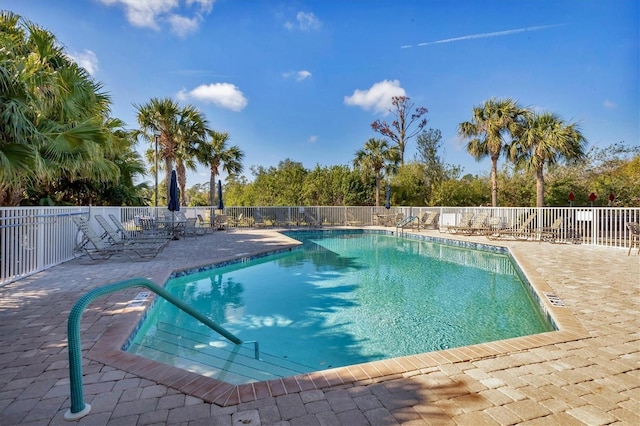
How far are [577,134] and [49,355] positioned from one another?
1979 cm

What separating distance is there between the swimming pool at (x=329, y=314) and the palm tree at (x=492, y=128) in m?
11.3

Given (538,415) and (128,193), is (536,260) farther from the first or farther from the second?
(128,193)

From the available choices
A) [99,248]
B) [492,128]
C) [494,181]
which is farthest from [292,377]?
[492,128]

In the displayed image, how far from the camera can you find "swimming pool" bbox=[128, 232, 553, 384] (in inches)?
143

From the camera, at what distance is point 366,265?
879 cm

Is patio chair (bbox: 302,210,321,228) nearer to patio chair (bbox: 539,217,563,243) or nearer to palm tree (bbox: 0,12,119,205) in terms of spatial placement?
patio chair (bbox: 539,217,563,243)

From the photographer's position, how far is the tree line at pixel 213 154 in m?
5.35

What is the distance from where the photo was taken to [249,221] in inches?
765

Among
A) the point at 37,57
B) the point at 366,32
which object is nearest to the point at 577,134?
the point at 366,32

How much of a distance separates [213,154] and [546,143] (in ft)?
59.9

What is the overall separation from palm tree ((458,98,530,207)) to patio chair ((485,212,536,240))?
205 inches

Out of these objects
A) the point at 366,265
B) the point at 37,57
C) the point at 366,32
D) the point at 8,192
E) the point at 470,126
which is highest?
the point at 366,32

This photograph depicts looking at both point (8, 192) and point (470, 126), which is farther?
point (470, 126)

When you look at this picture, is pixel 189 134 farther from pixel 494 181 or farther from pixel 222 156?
pixel 494 181
